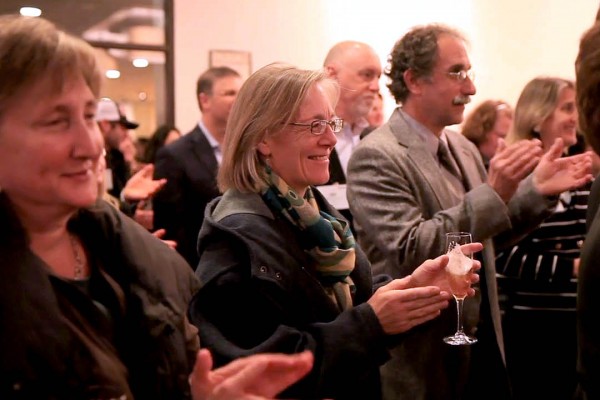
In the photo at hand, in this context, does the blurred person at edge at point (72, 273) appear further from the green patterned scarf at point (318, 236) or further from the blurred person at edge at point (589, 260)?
the blurred person at edge at point (589, 260)

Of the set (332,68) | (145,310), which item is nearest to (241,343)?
(145,310)

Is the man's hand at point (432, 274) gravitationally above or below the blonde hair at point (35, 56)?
below

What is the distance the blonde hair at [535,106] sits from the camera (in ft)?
12.0

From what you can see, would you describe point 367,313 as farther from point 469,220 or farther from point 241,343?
point 469,220

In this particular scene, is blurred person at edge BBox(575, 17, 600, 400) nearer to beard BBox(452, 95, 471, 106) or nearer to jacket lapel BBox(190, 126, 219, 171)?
beard BBox(452, 95, 471, 106)

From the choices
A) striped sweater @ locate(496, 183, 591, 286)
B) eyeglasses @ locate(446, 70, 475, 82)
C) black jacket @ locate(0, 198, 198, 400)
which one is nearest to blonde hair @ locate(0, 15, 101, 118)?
black jacket @ locate(0, 198, 198, 400)

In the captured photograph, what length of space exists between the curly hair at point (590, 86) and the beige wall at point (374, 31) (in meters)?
5.37

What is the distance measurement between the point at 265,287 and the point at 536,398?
85.8 inches

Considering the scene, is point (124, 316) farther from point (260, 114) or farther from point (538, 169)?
point (538, 169)

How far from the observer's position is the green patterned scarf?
198 cm

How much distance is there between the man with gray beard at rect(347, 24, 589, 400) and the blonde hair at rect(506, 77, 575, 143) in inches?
35.0

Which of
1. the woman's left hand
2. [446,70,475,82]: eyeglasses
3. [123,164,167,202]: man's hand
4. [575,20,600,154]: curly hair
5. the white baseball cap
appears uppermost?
[575,20,600,154]: curly hair

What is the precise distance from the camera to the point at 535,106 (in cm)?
368

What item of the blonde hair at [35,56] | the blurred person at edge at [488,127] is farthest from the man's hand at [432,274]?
the blurred person at edge at [488,127]
